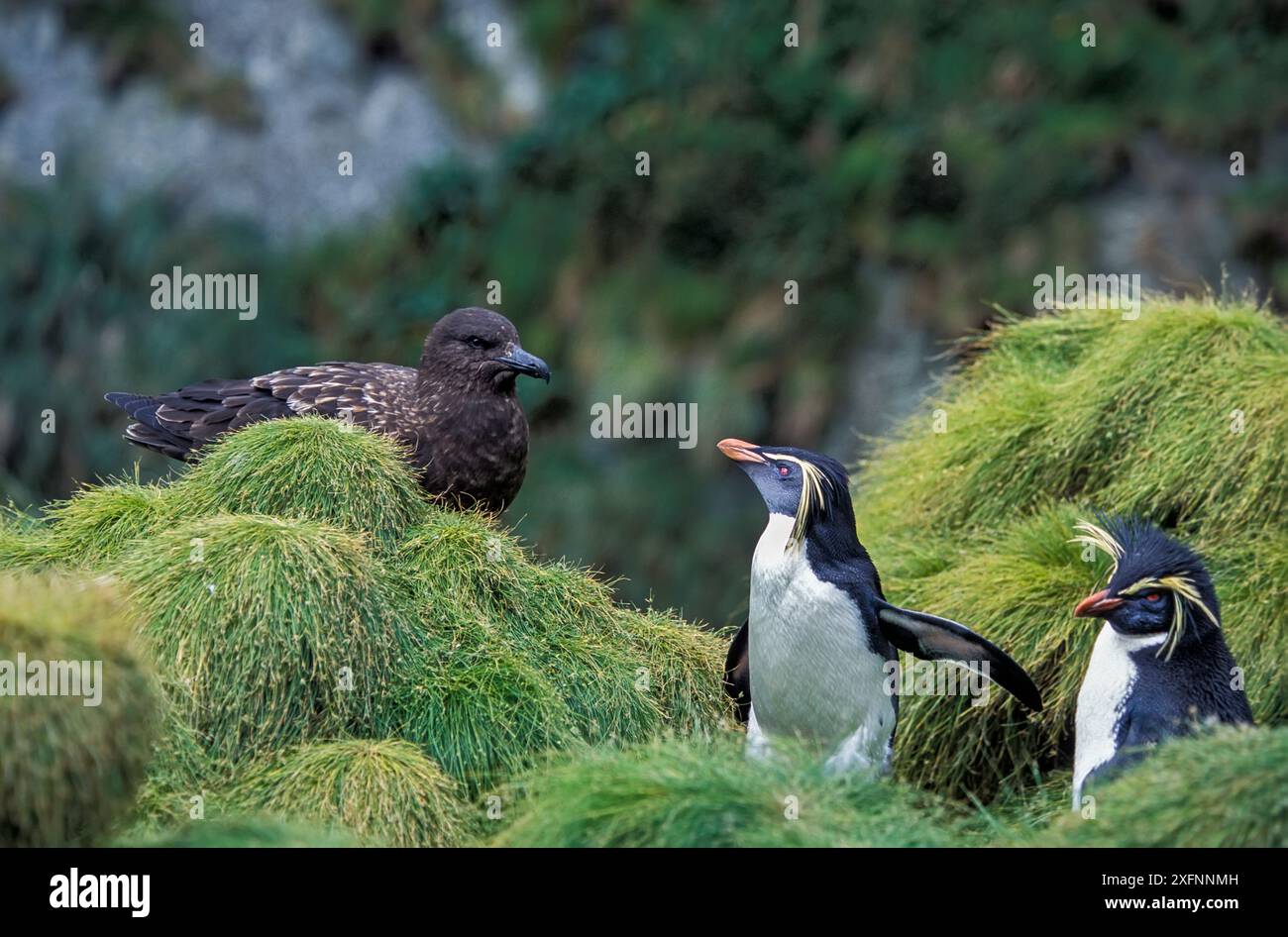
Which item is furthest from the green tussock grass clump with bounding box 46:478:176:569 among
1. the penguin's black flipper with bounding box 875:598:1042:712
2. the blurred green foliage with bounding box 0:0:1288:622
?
the blurred green foliage with bounding box 0:0:1288:622

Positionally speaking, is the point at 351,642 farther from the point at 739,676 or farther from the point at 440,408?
the point at 739,676

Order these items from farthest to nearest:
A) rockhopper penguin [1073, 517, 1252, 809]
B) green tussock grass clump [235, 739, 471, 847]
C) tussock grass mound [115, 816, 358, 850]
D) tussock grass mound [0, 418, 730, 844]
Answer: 1. rockhopper penguin [1073, 517, 1252, 809]
2. tussock grass mound [0, 418, 730, 844]
3. green tussock grass clump [235, 739, 471, 847]
4. tussock grass mound [115, 816, 358, 850]

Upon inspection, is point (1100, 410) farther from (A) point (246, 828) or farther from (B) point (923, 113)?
(B) point (923, 113)

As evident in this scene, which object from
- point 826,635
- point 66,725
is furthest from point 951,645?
point 66,725

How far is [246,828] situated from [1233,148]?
291 inches

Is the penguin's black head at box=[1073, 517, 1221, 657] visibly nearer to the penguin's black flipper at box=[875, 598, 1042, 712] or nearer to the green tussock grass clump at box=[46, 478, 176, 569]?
the penguin's black flipper at box=[875, 598, 1042, 712]

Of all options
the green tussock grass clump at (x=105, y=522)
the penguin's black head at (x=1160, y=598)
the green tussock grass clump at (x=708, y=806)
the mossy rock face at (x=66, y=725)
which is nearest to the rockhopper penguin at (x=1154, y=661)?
the penguin's black head at (x=1160, y=598)

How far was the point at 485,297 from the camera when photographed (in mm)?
8953

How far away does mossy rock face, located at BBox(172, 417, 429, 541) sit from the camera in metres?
4.18

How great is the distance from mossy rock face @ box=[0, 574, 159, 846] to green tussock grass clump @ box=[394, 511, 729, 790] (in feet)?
3.31

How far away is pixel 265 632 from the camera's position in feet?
12.1

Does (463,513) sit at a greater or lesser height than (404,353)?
lesser

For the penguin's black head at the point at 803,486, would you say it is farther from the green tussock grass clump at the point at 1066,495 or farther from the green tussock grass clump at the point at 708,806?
the green tussock grass clump at the point at 708,806
